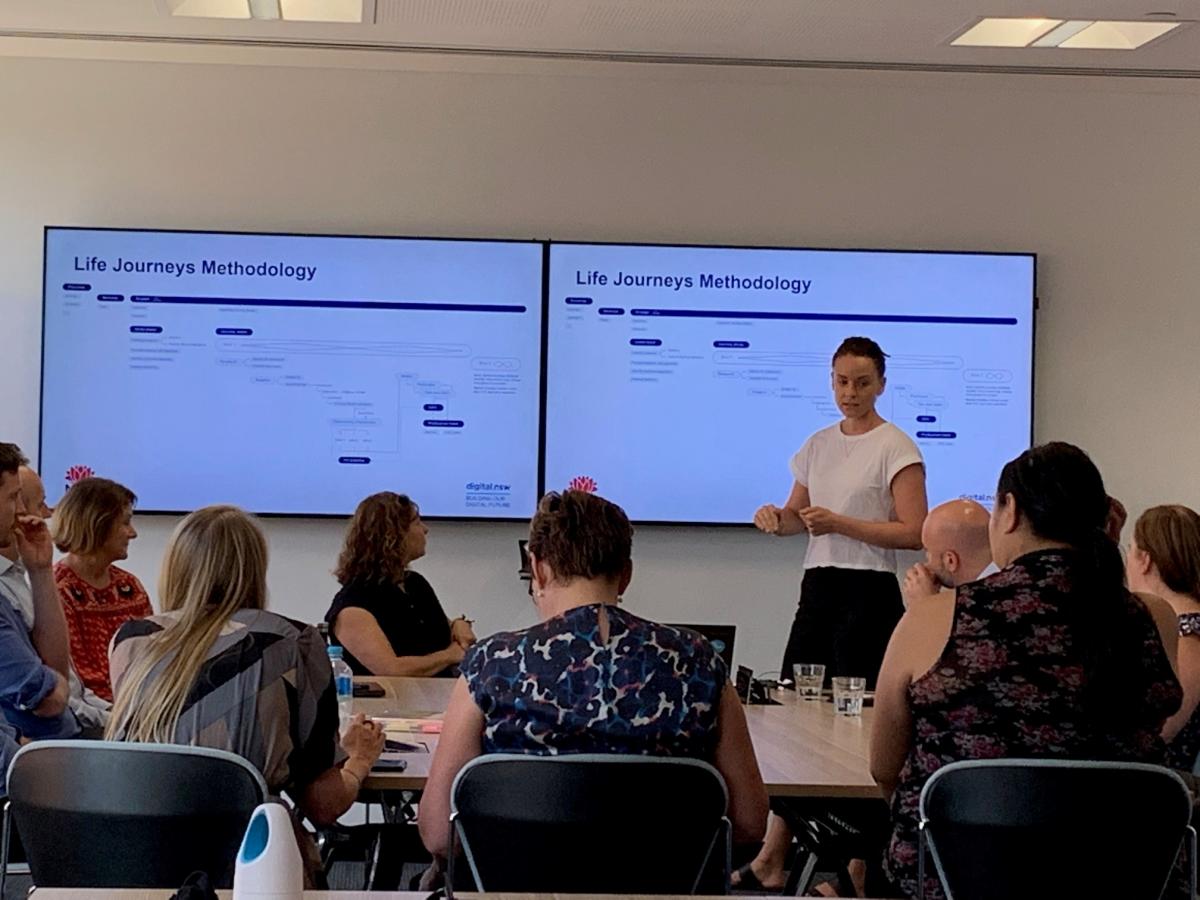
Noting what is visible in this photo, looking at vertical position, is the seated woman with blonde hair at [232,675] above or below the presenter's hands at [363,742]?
above

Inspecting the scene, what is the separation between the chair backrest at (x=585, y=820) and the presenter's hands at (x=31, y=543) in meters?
1.59

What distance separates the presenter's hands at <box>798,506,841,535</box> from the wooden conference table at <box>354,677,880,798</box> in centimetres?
82

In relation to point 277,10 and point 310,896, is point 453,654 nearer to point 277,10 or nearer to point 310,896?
point 277,10

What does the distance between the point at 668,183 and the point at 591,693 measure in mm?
4031

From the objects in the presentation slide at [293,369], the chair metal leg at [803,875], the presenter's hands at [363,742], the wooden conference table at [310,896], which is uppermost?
the presentation slide at [293,369]

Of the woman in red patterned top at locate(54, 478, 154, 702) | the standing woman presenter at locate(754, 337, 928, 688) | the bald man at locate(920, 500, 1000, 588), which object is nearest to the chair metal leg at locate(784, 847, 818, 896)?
the bald man at locate(920, 500, 1000, 588)

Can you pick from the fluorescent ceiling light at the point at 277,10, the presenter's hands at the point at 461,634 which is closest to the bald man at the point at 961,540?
the presenter's hands at the point at 461,634

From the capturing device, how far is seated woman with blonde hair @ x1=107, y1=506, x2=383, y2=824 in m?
2.69

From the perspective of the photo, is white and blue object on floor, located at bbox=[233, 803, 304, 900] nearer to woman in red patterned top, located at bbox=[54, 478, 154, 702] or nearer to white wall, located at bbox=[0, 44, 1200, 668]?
woman in red patterned top, located at bbox=[54, 478, 154, 702]

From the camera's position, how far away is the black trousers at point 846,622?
507 centimetres

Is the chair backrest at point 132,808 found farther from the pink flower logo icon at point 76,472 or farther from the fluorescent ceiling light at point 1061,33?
the fluorescent ceiling light at point 1061,33

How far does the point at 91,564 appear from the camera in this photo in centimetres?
436

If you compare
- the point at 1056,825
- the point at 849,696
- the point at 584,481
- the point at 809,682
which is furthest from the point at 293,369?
the point at 1056,825

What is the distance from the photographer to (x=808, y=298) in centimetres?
628
